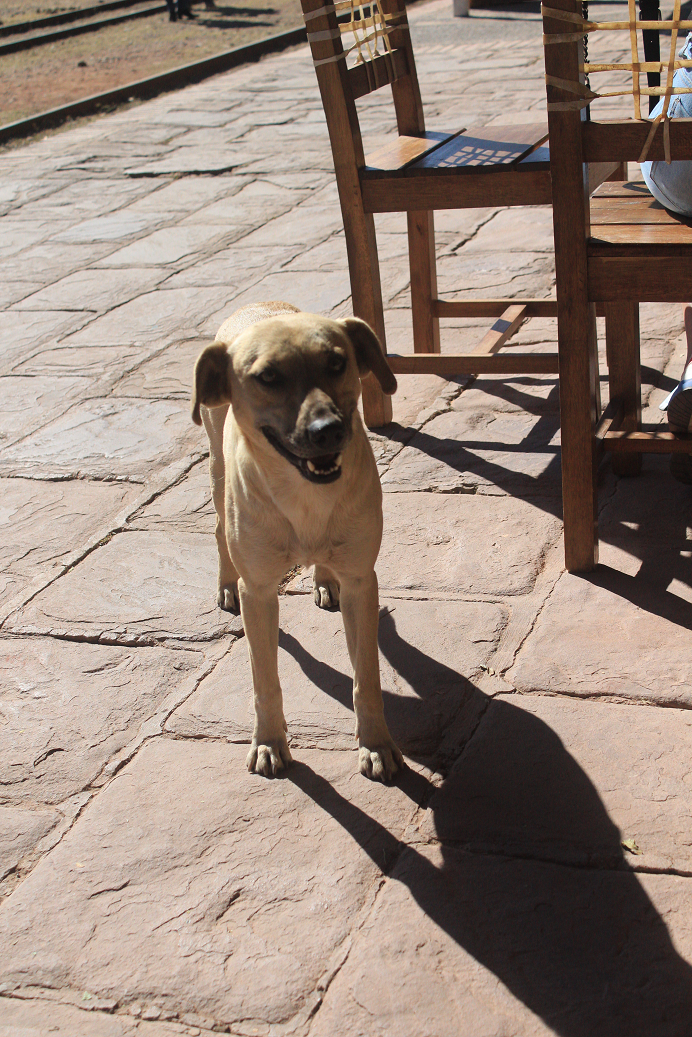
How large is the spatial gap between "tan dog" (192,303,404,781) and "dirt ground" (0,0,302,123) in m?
10.7

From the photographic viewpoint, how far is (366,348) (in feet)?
7.72

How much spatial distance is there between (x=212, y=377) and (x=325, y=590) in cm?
105

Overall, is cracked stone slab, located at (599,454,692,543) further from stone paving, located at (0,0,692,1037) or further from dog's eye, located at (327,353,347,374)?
dog's eye, located at (327,353,347,374)

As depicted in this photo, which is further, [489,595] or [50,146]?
[50,146]

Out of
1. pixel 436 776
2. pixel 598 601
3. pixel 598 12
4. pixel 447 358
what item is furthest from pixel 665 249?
pixel 598 12

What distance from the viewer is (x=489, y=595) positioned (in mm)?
3057

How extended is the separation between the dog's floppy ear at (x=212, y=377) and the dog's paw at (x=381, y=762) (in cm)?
89

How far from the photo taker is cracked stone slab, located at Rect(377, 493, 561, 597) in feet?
10.3

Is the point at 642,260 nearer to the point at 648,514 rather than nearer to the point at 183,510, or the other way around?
the point at 648,514

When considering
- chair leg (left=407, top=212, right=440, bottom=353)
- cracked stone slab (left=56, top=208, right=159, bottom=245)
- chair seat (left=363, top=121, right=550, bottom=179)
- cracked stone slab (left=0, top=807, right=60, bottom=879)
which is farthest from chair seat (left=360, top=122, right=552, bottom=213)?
cracked stone slab (left=56, top=208, right=159, bottom=245)

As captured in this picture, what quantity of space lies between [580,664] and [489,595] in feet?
1.42

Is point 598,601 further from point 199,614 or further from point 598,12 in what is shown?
point 598,12

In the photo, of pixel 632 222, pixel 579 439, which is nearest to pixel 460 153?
pixel 632 222

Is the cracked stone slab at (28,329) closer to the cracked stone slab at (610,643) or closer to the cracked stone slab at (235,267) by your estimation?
the cracked stone slab at (235,267)
